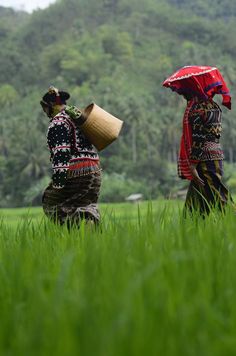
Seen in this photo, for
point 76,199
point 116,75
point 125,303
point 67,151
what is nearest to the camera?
point 125,303

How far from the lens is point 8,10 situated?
137250mm

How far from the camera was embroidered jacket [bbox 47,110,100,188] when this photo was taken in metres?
3.75

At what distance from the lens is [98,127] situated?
12.6 ft

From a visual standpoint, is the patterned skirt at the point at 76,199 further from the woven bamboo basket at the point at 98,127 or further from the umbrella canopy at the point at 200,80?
the umbrella canopy at the point at 200,80

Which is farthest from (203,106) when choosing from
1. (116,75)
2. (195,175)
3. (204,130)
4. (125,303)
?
(116,75)

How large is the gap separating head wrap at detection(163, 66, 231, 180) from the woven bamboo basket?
19.1 inches

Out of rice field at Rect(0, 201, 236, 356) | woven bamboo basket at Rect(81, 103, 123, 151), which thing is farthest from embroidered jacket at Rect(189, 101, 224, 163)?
rice field at Rect(0, 201, 236, 356)

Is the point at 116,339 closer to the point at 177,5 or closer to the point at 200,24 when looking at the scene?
the point at 200,24

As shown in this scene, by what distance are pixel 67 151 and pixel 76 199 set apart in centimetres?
31

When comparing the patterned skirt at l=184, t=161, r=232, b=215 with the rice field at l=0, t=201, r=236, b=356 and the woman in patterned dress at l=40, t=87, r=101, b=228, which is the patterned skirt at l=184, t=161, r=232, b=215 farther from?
the rice field at l=0, t=201, r=236, b=356

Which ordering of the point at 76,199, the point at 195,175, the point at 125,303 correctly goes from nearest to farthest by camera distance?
the point at 125,303, the point at 76,199, the point at 195,175

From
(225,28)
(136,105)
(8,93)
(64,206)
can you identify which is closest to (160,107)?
(136,105)

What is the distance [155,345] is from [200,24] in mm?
106448

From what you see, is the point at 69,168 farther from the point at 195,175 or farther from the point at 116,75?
the point at 116,75
